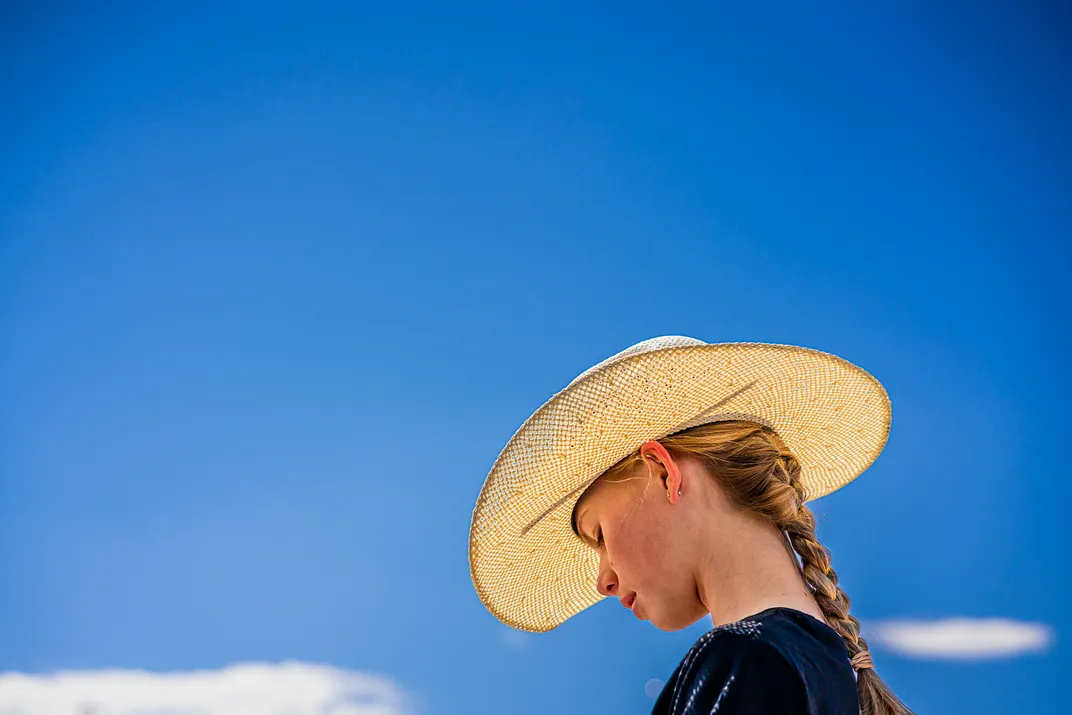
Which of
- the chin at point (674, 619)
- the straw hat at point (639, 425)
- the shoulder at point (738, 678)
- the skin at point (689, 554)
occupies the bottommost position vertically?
the shoulder at point (738, 678)

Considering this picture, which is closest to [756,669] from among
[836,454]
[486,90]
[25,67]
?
[836,454]

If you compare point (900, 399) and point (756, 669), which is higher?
point (900, 399)

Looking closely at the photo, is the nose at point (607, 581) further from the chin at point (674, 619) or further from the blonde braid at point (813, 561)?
the blonde braid at point (813, 561)

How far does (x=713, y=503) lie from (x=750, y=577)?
0.08 meters

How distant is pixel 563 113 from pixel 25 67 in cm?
203

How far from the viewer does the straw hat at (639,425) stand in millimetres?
966

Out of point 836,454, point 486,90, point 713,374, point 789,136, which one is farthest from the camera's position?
point 486,90

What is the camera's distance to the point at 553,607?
1348mm

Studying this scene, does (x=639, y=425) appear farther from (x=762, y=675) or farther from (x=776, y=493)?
(x=762, y=675)

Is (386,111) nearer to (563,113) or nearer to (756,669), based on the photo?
(563,113)

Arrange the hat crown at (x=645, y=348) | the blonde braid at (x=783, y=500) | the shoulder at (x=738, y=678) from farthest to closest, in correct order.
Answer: the hat crown at (x=645, y=348), the blonde braid at (x=783, y=500), the shoulder at (x=738, y=678)

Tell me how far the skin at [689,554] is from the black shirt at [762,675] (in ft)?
0.28

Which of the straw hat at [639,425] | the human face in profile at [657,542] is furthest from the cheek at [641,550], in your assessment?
the straw hat at [639,425]

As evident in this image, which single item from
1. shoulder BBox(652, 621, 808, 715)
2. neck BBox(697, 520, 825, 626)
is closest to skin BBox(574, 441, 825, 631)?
neck BBox(697, 520, 825, 626)
